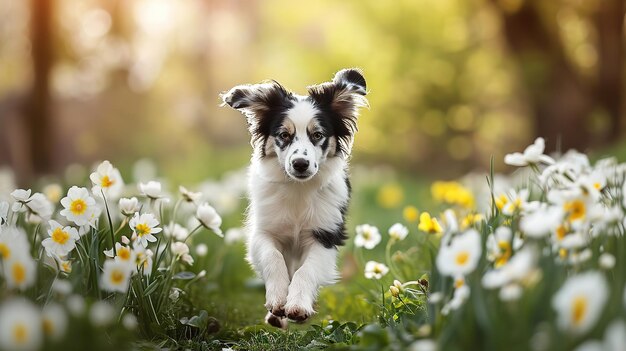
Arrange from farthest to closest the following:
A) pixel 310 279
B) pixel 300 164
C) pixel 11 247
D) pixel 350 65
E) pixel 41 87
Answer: pixel 350 65, pixel 41 87, pixel 300 164, pixel 310 279, pixel 11 247

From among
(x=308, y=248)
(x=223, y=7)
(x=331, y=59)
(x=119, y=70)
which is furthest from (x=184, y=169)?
(x=308, y=248)

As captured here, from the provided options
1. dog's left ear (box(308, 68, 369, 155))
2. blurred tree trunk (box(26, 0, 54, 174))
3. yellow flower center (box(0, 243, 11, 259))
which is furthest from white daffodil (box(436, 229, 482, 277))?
blurred tree trunk (box(26, 0, 54, 174))

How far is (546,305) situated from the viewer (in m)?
2.34

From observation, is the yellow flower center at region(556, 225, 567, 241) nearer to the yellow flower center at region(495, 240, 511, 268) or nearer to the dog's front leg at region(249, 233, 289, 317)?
the yellow flower center at region(495, 240, 511, 268)

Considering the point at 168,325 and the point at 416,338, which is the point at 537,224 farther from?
the point at 168,325

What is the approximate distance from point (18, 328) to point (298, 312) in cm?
183

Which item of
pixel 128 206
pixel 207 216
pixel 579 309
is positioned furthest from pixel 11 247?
pixel 579 309

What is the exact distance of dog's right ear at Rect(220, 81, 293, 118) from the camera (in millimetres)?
4453

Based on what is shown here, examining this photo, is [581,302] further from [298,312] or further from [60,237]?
[60,237]

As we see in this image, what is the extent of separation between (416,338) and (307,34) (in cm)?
1730

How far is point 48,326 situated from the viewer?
2102 mm

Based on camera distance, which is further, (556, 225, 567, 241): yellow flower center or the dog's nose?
the dog's nose

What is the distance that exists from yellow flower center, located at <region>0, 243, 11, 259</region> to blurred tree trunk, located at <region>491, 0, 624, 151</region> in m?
10.1

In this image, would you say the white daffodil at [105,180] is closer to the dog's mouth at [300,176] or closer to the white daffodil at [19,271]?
the dog's mouth at [300,176]
